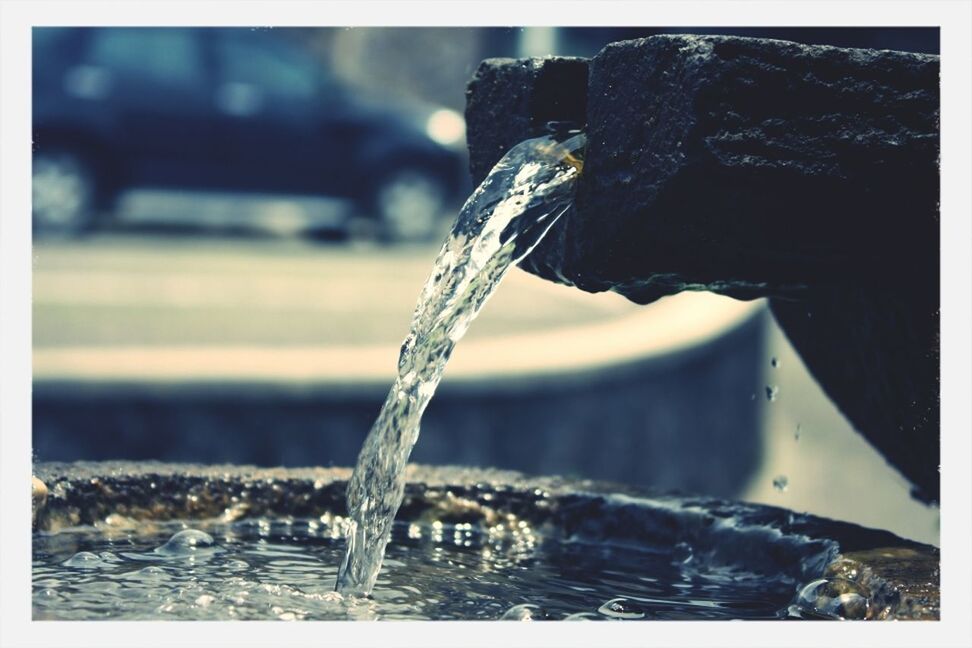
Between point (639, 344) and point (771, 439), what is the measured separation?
1386 mm

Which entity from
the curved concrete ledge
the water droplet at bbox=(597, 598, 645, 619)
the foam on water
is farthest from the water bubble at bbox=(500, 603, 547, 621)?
the curved concrete ledge

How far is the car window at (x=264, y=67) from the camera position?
12.4 meters

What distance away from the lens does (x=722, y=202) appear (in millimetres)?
2557

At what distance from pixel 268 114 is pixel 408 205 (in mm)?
1505

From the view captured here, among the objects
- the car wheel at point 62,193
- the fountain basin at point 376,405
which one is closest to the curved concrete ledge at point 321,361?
the fountain basin at point 376,405

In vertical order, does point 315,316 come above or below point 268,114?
below

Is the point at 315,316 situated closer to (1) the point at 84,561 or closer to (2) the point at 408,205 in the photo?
(2) the point at 408,205

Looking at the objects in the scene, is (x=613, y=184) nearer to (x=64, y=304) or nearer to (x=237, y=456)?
(x=237, y=456)

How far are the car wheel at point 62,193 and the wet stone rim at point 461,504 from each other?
8.77 metres

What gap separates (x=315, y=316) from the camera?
8.32 m

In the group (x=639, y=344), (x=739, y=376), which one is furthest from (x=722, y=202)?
(x=739, y=376)

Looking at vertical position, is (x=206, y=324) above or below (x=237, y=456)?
above

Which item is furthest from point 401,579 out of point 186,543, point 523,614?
point 186,543

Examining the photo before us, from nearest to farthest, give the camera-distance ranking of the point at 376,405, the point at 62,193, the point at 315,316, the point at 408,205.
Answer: the point at 376,405 < the point at 315,316 < the point at 62,193 < the point at 408,205
